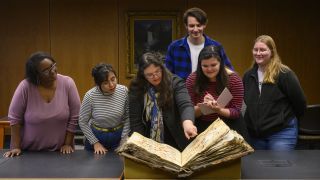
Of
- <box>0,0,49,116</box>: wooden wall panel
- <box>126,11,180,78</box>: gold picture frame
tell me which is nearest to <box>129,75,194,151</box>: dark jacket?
<box>126,11,180,78</box>: gold picture frame

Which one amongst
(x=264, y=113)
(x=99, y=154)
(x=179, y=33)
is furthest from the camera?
(x=179, y=33)

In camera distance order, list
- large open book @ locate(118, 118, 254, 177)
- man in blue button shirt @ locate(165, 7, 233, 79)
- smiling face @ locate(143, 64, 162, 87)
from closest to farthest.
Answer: large open book @ locate(118, 118, 254, 177) < smiling face @ locate(143, 64, 162, 87) < man in blue button shirt @ locate(165, 7, 233, 79)

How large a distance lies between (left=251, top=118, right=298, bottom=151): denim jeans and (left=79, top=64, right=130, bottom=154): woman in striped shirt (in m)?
1.13

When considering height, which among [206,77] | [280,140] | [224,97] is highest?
[206,77]

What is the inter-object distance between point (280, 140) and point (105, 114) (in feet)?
4.57

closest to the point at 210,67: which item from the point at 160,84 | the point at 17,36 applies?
the point at 160,84

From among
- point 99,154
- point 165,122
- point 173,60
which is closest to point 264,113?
point 173,60

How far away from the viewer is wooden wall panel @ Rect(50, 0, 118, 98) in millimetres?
7449

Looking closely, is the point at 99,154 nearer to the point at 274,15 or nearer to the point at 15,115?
the point at 15,115

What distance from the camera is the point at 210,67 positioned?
2.71m

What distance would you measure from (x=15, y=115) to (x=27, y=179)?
1000mm

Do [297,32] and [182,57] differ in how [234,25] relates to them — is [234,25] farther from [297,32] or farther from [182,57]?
[182,57]

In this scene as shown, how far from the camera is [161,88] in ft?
8.39

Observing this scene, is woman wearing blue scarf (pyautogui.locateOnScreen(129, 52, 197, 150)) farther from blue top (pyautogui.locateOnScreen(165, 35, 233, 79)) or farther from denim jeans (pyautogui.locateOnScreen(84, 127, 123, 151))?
blue top (pyautogui.locateOnScreen(165, 35, 233, 79))
